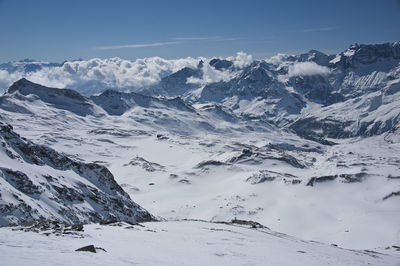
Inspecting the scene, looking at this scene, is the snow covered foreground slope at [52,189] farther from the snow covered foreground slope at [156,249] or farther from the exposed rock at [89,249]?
Answer: the exposed rock at [89,249]

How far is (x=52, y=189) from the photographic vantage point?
6309cm

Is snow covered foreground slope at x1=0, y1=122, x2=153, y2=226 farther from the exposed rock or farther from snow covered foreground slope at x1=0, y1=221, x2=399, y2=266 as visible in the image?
the exposed rock

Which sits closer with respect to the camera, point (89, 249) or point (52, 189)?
point (89, 249)

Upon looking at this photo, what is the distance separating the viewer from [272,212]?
118m

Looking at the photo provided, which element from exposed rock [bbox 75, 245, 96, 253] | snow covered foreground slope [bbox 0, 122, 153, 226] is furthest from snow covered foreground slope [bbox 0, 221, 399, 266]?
snow covered foreground slope [bbox 0, 122, 153, 226]

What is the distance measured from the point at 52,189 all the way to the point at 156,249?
3790 cm

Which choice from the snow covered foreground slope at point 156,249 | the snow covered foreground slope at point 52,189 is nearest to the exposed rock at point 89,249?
the snow covered foreground slope at point 156,249

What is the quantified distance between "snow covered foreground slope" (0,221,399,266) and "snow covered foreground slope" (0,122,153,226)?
17.4 m

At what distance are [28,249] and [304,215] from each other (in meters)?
99.1

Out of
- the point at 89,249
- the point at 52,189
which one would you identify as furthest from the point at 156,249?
the point at 52,189

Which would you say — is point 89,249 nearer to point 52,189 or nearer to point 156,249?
point 156,249

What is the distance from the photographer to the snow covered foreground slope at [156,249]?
24250 millimetres

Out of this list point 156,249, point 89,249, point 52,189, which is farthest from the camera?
point 52,189

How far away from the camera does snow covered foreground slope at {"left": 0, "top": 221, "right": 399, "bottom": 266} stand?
2425cm
